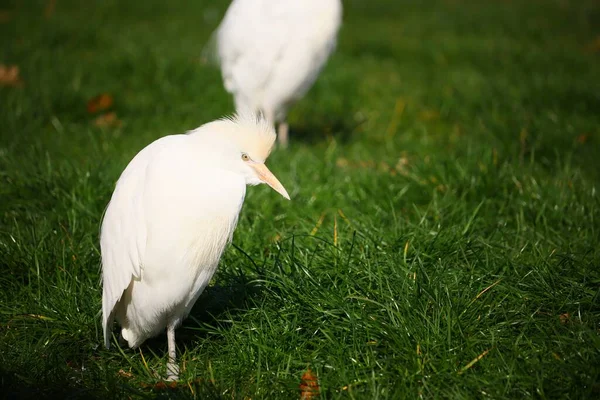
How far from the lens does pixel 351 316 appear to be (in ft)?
8.80

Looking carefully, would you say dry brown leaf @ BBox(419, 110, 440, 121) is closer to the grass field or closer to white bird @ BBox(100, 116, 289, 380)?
the grass field

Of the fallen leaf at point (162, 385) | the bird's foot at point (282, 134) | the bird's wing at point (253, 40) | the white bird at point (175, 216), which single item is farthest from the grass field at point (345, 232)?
the bird's wing at point (253, 40)

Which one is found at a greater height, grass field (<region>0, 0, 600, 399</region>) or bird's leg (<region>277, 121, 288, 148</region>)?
grass field (<region>0, 0, 600, 399</region>)

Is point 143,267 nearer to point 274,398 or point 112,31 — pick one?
point 274,398

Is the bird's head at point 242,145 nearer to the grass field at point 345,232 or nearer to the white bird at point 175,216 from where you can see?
the white bird at point 175,216

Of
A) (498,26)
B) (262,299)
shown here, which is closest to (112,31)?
(498,26)

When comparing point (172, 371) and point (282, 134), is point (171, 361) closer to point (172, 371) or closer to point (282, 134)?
point (172, 371)

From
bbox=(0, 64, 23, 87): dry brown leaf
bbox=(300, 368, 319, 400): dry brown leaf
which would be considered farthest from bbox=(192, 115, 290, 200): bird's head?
bbox=(0, 64, 23, 87): dry brown leaf

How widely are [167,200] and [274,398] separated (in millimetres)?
835

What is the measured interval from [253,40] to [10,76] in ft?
7.74

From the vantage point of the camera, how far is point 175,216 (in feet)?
8.02

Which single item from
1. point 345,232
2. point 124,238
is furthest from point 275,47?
point 124,238

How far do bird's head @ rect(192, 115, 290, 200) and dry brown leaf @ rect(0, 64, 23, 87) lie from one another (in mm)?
3860

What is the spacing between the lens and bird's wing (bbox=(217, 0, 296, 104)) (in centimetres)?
492
